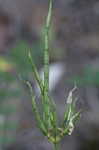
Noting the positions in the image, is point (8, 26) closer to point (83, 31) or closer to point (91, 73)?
point (83, 31)

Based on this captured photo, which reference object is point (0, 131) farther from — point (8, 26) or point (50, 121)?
point (8, 26)

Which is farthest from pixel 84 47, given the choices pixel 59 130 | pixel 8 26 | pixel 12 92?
pixel 59 130

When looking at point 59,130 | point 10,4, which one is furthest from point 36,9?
point 59,130

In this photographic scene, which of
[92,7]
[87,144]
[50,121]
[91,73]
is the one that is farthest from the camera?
[92,7]

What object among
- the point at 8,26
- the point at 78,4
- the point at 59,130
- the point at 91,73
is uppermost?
the point at 59,130

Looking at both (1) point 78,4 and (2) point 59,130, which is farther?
(1) point 78,4

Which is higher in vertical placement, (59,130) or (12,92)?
(59,130)

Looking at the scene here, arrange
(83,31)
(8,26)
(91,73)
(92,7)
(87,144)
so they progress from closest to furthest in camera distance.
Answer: (91,73)
(87,144)
(92,7)
(83,31)
(8,26)

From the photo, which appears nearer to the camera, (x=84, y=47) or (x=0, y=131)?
(x=0, y=131)

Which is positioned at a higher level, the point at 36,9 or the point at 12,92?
the point at 12,92
